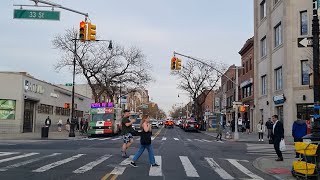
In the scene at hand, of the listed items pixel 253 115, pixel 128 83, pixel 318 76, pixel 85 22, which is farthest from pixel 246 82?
pixel 318 76

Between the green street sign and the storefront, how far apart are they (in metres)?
24.7

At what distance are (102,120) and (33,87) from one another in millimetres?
10150

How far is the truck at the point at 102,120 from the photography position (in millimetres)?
39844

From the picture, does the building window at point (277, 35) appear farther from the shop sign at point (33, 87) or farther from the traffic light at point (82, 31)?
the shop sign at point (33, 87)

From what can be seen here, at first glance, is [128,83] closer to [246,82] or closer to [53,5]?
[246,82]

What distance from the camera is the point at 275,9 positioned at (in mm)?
41219

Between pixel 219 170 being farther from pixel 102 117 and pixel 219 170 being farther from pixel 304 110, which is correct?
pixel 102 117

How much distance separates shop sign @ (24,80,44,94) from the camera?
42656 mm

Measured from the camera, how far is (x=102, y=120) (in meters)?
40.1

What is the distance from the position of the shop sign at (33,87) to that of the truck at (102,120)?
25.0 feet

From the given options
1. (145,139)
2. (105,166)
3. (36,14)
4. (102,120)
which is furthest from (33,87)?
(145,139)

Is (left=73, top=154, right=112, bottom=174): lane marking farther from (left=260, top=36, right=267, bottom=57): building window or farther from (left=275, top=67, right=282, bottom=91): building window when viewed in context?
(left=260, top=36, right=267, bottom=57): building window

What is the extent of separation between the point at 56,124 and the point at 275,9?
102 feet

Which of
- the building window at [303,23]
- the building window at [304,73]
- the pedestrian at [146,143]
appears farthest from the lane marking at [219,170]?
the building window at [303,23]
